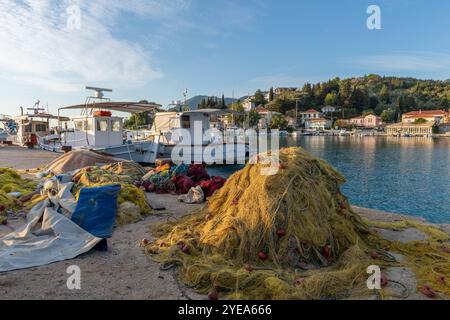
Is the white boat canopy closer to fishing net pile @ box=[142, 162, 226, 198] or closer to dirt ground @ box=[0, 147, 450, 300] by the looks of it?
fishing net pile @ box=[142, 162, 226, 198]

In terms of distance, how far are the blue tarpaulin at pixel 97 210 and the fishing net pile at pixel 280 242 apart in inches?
50.3

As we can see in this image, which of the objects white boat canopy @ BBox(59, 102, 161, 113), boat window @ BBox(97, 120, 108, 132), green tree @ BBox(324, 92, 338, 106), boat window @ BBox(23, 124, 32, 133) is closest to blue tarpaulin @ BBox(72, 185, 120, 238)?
white boat canopy @ BBox(59, 102, 161, 113)

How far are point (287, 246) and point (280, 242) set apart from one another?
0.38ft

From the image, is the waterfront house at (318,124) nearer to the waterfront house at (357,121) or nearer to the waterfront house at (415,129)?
the waterfront house at (357,121)

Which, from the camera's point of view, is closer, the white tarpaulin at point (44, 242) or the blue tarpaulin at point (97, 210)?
the white tarpaulin at point (44, 242)

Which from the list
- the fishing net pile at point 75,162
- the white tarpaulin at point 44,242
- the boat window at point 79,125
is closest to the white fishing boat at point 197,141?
the boat window at point 79,125

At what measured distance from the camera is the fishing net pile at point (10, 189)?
7.46m

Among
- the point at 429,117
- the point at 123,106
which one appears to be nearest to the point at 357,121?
the point at 429,117

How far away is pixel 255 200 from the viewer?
5086 millimetres

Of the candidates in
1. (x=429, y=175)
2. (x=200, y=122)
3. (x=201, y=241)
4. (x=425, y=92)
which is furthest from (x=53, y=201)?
(x=425, y=92)

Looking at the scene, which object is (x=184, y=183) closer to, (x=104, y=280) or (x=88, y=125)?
(x=104, y=280)

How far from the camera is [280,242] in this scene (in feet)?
15.4

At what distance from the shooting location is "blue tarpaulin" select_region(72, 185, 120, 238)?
6.03 metres
